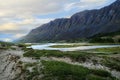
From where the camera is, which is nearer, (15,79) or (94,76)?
(94,76)

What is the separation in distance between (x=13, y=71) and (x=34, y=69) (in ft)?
17.5

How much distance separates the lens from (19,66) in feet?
154

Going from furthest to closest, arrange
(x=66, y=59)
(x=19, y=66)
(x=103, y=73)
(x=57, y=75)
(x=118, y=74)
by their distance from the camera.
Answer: (x=66, y=59), (x=19, y=66), (x=118, y=74), (x=103, y=73), (x=57, y=75)

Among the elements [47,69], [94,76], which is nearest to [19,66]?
[47,69]

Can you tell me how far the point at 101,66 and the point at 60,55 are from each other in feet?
34.5

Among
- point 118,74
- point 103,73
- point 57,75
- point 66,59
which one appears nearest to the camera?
point 57,75

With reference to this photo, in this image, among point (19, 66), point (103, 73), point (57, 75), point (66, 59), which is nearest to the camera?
point (57, 75)

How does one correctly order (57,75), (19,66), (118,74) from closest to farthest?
(57,75), (118,74), (19,66)

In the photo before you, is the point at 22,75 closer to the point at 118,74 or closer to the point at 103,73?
the point at 103,73

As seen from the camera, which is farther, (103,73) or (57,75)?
(103,73)

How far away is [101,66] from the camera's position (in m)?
48.4

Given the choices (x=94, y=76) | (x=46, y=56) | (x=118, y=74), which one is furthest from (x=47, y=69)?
(x=46, y=56)

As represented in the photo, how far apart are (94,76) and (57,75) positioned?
15.7 feet

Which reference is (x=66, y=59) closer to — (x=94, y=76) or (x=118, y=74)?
(x=118, y=74)
